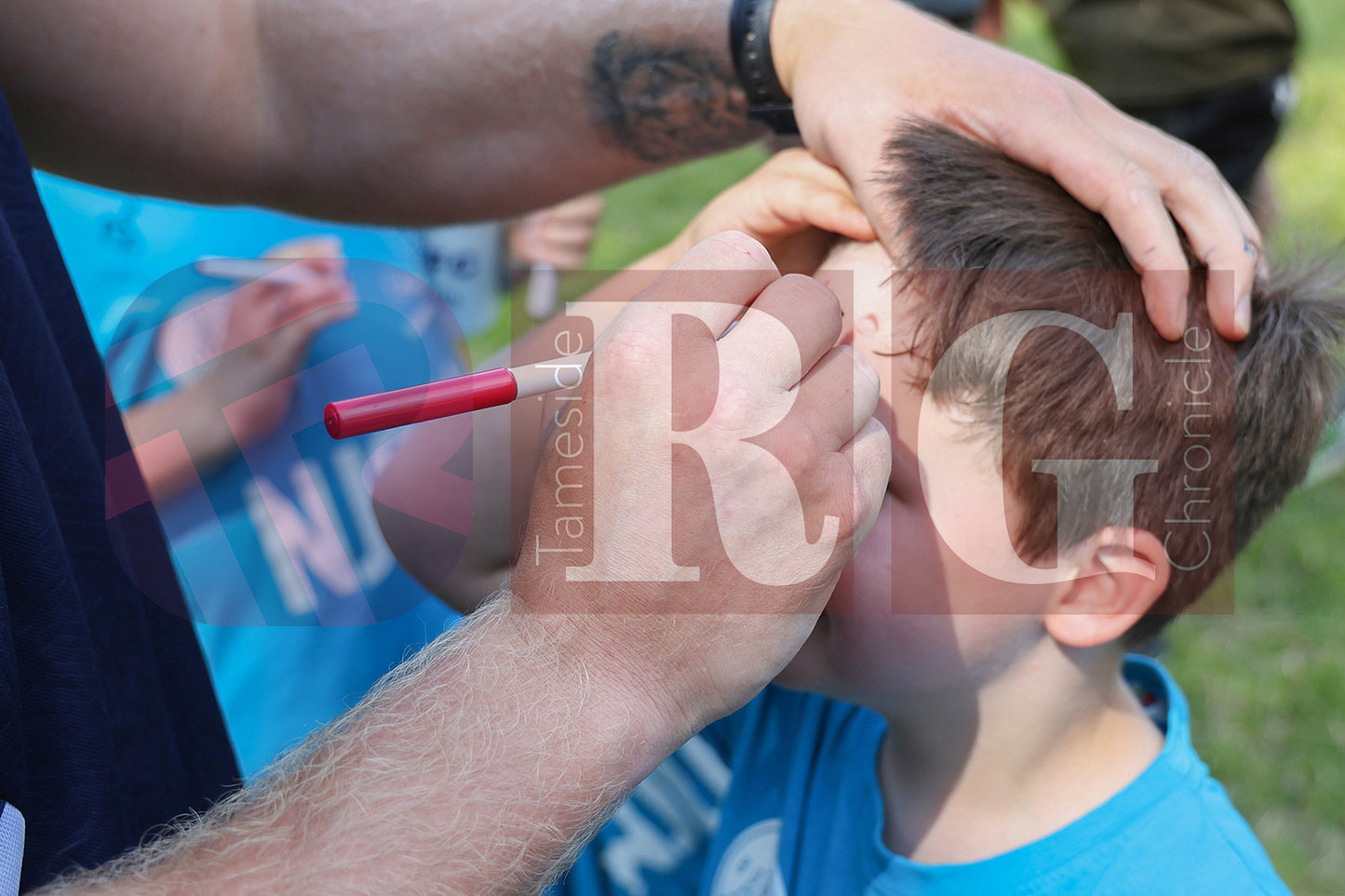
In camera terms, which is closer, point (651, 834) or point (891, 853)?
point (891, 853)

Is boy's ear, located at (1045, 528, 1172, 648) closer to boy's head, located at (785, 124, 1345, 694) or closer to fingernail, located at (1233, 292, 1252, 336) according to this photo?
boy's head, located at (785, 124, 1345, 694)

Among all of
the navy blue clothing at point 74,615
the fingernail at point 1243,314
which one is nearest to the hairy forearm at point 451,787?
the navy blue clothing at point 74,615

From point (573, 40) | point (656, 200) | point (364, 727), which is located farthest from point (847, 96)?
point (656, 200)

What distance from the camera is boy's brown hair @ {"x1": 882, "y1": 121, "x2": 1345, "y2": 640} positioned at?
1.11 meters

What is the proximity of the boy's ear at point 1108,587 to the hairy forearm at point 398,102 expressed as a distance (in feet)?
2.59

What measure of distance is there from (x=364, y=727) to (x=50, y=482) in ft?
1.46

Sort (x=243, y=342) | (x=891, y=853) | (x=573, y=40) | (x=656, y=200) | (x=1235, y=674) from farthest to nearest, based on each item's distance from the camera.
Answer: (x=656, y=200) → (x=1235, y=674) → (x=243, y=342) → (x=573, y=40) → (x=891, y=853)

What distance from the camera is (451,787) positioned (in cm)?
77

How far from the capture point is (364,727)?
2.69 feet

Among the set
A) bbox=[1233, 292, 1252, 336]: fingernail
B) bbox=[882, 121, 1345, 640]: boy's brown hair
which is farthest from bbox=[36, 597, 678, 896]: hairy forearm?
bbox=[1233, 292, 1252, 336]: fingernail

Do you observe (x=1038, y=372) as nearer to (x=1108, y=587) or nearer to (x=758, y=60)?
(x=1108, y=587)

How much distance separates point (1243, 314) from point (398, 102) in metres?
A: 1.15

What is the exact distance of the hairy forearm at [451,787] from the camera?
742mm

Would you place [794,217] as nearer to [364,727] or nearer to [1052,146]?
[1052,146]
